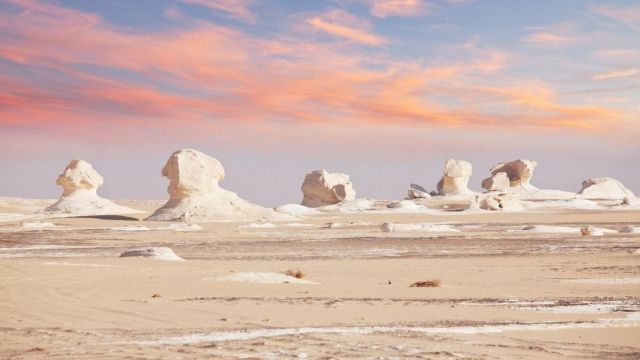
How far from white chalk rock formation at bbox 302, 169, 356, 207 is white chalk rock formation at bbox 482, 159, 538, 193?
48.5ft

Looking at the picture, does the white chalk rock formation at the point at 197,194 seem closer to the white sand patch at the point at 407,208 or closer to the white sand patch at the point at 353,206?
the white sand patch at the point at 407,208

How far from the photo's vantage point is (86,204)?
65.5m

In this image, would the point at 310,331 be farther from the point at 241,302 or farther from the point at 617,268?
the point at 617,268

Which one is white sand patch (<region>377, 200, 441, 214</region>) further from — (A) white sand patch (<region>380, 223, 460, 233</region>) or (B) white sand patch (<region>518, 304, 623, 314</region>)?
(B) white sand patch (<region>518, 304, 623, 314</region>)

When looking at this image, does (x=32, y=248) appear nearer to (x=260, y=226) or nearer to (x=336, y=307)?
(x=260, y=226)

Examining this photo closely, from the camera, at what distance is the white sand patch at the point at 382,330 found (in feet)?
30.6

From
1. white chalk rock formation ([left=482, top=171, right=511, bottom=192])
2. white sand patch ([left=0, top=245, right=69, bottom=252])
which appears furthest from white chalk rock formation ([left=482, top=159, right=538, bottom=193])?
white sand patch ([left=0, top=245, right=69, bottom=252])

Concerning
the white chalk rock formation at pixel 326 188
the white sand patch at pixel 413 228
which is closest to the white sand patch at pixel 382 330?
the white sand patch at pixel 413 228

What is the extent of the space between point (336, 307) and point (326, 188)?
75.6 metres

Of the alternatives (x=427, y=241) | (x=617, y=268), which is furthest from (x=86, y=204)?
(x=617, y=268)

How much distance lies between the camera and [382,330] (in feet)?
33.4

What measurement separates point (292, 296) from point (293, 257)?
1168cm

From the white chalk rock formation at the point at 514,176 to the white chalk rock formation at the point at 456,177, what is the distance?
2159 mm

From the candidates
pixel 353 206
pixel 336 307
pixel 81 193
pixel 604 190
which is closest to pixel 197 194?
pixel 81 193
